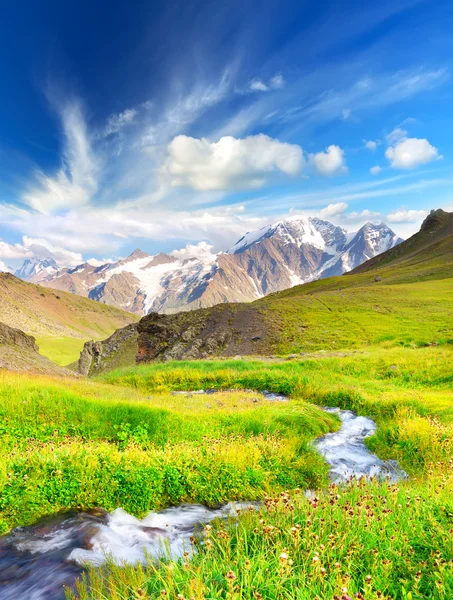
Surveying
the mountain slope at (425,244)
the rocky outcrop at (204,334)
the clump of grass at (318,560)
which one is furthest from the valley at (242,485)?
the mountain slope at (425,244)

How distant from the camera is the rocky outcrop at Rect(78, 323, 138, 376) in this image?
62469mm

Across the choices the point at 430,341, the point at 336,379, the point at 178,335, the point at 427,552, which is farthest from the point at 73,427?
the point at 178,335

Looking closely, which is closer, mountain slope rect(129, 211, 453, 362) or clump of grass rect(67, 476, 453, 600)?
clump of grass rect(67, 476, 453, 600)

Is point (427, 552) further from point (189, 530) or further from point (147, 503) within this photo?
point (147, 503)

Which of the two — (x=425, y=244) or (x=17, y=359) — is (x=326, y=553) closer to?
(x=17, y=359)

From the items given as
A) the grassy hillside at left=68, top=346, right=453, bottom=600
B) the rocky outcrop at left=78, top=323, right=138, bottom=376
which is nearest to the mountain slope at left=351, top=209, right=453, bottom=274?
the rocky outcrop at left=78, top=323, right=138, bottom=376

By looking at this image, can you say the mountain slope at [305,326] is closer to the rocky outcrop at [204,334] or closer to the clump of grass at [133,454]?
the rocky outcrop at [204,334]

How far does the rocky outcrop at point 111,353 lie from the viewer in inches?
2459

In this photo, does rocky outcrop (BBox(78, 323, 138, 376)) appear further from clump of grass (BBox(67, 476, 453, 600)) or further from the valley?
clump of grass (BBox(67, 476, 453, 600))

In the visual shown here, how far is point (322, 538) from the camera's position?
475cm

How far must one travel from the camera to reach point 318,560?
146 inches

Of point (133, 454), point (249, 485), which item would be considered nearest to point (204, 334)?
point (133, 454)

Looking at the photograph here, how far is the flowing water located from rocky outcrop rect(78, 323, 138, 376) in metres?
54.9

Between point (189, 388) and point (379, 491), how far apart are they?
19699 millimetres
